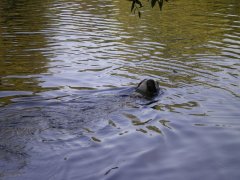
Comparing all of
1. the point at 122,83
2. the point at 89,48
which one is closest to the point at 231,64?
the point at 122,83

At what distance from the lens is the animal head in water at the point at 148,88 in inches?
383

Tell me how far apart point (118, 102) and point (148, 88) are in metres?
0.97

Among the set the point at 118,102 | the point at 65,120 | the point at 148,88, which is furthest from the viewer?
the point at 148,88

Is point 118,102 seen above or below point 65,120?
below

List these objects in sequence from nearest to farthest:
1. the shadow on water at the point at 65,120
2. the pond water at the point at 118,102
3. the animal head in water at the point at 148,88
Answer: the pond water at the point at 118,102
the shadow on water at the point at 65,120
the animal head in water at the point at 148,88

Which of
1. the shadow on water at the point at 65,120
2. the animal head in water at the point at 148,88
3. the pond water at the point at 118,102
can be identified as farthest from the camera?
the animal head in water at the point at 148,88

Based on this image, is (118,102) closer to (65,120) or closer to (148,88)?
(148,88)

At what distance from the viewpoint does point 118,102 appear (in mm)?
9148

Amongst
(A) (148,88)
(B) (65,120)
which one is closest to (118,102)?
(A) (148,88)

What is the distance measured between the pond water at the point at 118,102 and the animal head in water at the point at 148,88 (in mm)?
236

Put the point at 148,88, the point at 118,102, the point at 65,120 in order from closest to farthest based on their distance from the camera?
1. the point at 65,120
2. the point at 118,102
3. the point at 148,88

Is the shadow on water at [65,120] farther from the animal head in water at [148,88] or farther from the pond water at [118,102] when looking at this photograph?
the animal head in water at [148,88]

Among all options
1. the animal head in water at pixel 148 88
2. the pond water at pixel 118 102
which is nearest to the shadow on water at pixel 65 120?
the pond water at pixel 118 102

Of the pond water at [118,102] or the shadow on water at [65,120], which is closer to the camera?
the pond water at [118,102]
